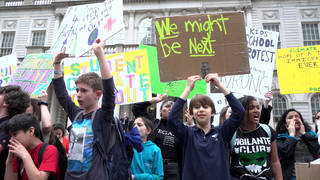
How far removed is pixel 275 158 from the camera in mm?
2779

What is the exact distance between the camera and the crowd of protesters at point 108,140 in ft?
6.73

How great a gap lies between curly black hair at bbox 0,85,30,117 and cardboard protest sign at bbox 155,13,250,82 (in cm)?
167

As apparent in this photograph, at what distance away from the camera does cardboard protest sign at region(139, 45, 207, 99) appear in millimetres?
5551

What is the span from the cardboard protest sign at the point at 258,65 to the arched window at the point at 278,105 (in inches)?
432

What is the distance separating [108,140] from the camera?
6.95 ft

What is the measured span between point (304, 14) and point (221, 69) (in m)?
17.0

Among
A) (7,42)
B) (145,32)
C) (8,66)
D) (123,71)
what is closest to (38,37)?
(7,42)

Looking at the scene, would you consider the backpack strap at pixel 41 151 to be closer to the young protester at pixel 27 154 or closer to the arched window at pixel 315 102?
the young protester at pixel 27 154

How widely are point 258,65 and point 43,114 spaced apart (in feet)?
14.2

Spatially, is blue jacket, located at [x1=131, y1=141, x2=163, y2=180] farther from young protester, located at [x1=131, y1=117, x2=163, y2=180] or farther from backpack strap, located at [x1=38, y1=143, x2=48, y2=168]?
backpack strap, located at [x1=38, y1=143, x2=48, y2=168]

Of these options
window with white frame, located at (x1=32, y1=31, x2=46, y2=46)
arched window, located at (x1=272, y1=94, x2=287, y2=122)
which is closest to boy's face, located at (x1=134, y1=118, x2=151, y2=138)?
arched window, located at (x1=272, y1=94, x2=287, y2=122)

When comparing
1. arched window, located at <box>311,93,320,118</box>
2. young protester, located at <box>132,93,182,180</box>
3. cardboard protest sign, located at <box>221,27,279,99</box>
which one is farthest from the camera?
arched window, located at <box>311,93,320,118</box>

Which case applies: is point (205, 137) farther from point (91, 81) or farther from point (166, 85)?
point (166, 85)

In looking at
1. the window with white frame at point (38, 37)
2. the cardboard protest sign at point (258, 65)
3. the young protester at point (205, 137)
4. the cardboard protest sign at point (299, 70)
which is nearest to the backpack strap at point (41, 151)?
the young protester at point (205, 137)
